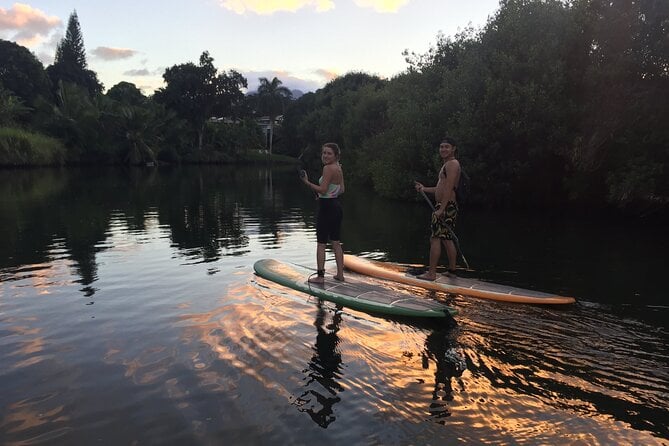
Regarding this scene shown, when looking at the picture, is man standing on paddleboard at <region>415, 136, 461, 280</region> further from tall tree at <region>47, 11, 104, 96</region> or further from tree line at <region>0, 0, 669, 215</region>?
tall tree at <region>47, 11, 104, 96</region>

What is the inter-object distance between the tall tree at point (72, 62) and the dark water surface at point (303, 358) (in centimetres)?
8388

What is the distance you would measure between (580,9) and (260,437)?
A: 2132 centimetres

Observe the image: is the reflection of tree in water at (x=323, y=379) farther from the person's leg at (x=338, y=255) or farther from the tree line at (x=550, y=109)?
the tree line at (x=550, y=109)

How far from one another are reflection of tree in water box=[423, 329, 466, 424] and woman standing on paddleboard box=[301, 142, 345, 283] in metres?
2.61

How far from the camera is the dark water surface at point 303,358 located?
167 inches

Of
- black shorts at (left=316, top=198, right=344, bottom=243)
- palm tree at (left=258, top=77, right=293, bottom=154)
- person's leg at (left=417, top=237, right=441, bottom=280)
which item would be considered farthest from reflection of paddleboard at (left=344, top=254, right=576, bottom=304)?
palm tree at (left=258, top=77, right=293, bottom=154)

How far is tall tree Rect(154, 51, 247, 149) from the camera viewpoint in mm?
75312

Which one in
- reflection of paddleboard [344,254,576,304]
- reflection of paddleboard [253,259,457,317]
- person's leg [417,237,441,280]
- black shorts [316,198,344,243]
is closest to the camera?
reflection of paddleboard [253,259,457,317]

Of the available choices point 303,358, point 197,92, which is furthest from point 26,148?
point 303,358

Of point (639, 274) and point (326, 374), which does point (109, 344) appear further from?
point (639, 274)

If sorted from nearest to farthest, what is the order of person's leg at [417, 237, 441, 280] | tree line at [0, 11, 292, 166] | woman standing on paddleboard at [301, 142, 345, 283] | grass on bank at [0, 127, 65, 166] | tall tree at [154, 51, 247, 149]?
woman standing on paddleboard at [301, 142, 345, 283] < person's leg at [417, 237, 441, 280] < grass on bank at [0, 127, 65, 166] < tree line at [0, 11, 292, 166] < tall tree at [154, 51, 247, 149]

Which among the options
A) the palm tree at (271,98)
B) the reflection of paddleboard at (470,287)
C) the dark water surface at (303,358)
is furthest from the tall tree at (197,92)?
the reflection of paddleboard at (470,287)

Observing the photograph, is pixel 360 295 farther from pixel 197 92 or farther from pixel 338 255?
pixel 197 92

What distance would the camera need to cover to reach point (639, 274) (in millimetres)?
10172
